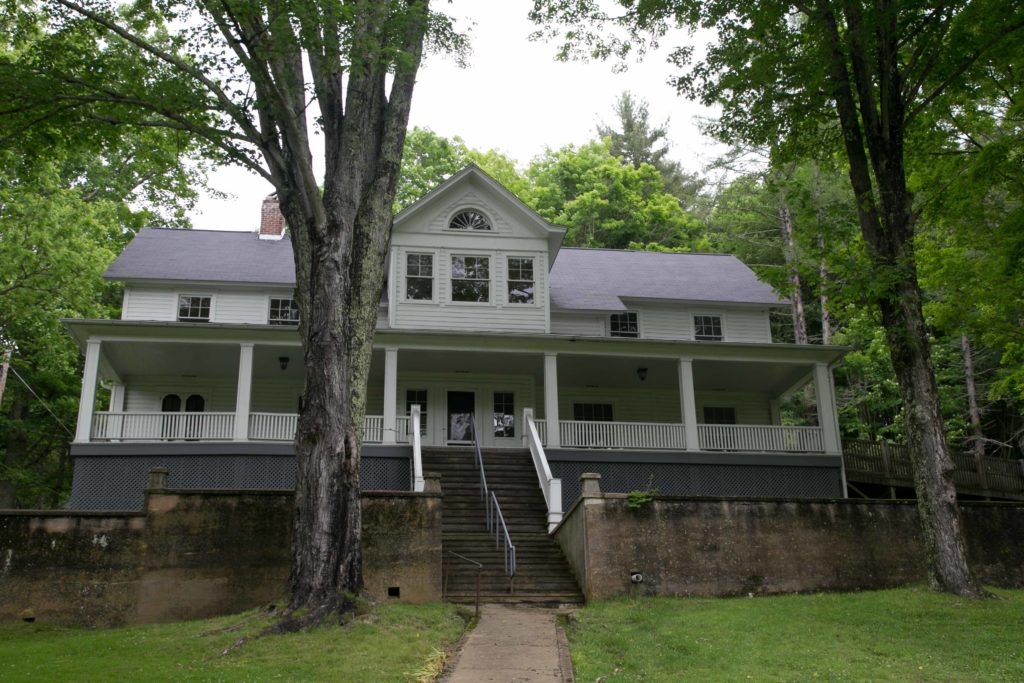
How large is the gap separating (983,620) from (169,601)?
10779mm

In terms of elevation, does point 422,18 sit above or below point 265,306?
above

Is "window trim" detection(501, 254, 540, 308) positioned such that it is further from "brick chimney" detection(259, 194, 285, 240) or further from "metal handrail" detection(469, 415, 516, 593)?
"brick chimney" detection(259, 194, 285, 240)

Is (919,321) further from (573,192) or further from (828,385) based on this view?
(573,192)

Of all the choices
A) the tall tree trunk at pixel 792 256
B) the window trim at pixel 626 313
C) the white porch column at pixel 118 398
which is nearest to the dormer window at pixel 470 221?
the window trim at pixel 626 313

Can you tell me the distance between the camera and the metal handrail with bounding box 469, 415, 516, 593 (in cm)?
1357

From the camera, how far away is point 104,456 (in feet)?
59.6

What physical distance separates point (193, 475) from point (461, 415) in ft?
22.0

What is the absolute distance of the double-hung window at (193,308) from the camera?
22.0 meters

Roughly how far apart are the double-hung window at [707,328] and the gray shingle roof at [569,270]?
619 millimetres

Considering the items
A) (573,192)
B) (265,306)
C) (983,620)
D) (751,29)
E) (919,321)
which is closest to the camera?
(983,620)

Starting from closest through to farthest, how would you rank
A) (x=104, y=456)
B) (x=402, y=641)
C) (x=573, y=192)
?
1. (x=402, y=641)
2. (x=104, y=456)
3. (x=573, y=192)

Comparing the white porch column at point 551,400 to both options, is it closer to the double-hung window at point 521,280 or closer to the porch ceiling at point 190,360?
the double-hung window at point 521,280

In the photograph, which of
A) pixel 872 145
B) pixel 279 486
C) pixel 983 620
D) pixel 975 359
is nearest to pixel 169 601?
pixel 279 486

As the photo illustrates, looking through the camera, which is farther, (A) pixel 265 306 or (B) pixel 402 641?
(A) pixel 265 306
